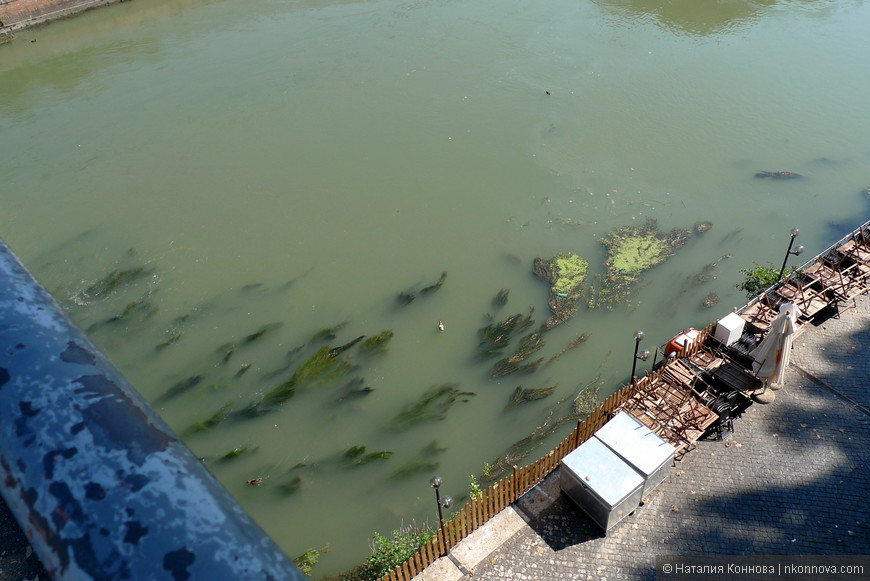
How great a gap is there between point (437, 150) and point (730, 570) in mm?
12964

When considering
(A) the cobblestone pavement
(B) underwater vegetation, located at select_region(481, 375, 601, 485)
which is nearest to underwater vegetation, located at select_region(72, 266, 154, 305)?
(B) underwater vegetation, located at select_region(481, 375, 601, 485)

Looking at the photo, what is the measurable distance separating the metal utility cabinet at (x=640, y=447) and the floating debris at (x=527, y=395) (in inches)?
94.6

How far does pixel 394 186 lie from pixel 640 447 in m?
10.2

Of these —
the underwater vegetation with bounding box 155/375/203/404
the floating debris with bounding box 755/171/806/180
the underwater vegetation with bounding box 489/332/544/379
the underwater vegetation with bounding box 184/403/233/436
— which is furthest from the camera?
the floating debris with bounding box 755/171/806/180

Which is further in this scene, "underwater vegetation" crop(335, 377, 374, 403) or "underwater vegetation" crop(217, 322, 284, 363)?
"underwater vegetation" crop(217, 322, 284, 363)

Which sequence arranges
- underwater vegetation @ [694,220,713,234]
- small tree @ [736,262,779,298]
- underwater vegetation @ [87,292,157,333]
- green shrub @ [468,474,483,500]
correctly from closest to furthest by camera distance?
green shrub @ [468,474,483,500], small tree @ [736,262,779,298], underwater vegetation @ [87,292,157,333], underwater vegetation @ [694,220,713,234]

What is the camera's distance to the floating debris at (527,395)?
35.4 ft

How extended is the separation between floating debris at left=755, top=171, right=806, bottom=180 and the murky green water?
1.20ft

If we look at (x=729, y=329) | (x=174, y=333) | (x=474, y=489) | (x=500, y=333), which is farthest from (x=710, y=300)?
(x=174, y=333)

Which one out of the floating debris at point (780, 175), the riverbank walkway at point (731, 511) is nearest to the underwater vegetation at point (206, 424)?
the riverbank walkway at point (731, 511)

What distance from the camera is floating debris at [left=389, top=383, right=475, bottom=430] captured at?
1063cm

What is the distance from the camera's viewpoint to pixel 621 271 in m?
13.2

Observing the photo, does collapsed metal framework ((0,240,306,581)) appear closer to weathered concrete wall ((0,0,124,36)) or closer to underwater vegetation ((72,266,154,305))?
underwater vegetation ((72,266,154,305))

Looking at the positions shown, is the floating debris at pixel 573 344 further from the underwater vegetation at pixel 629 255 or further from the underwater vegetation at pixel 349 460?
the underwater vegetation at pixel 349 460
